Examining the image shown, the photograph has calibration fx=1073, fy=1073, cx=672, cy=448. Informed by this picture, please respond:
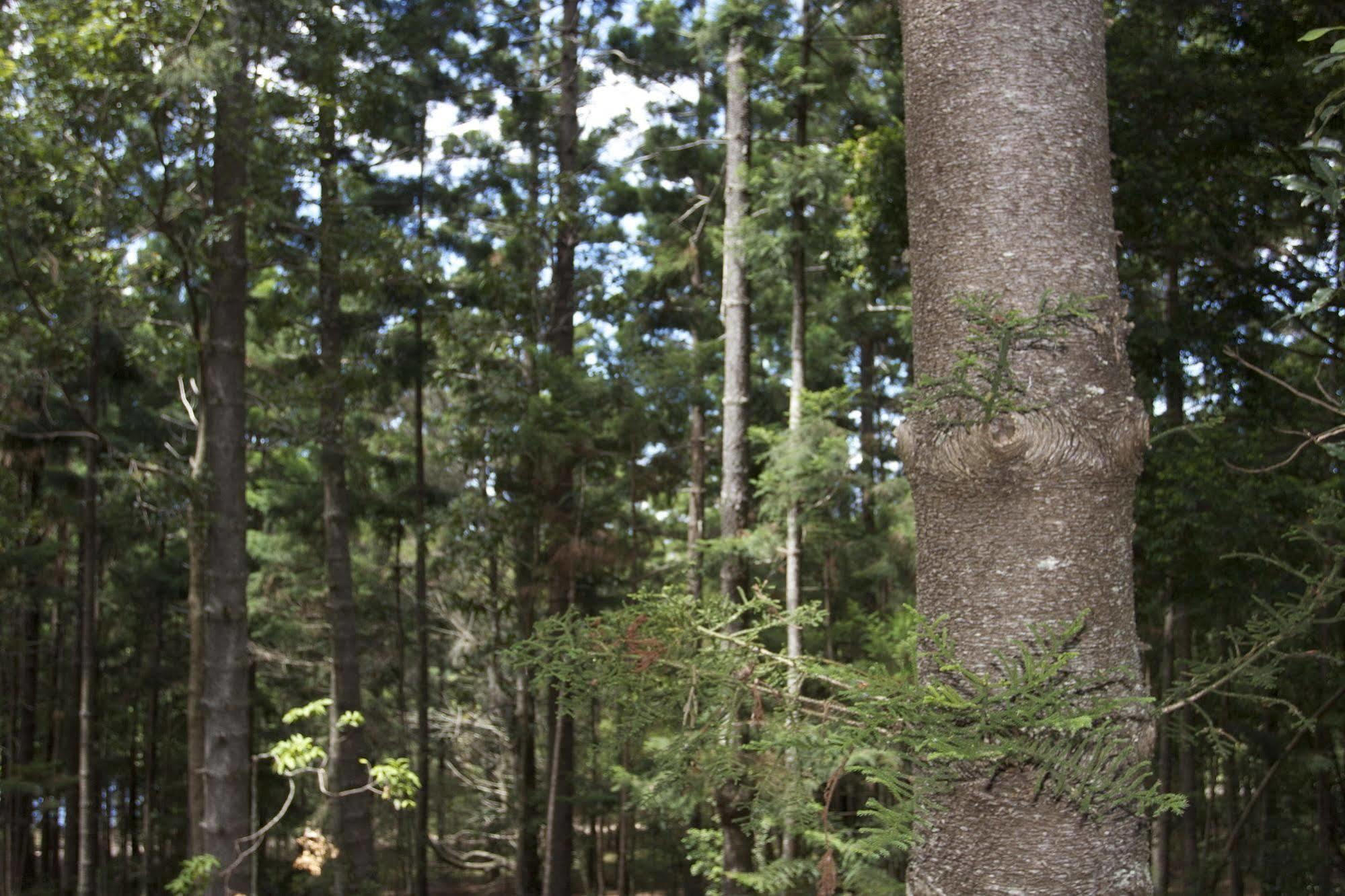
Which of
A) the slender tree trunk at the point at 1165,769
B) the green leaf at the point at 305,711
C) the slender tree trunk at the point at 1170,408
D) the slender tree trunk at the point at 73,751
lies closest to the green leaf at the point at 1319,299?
the slender tree trunk at the point at 1170,408

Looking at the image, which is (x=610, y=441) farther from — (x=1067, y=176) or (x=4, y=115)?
(x=1067, y=176)

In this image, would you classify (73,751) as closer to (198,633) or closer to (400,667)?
(400,667)

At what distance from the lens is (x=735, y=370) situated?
11102 mm

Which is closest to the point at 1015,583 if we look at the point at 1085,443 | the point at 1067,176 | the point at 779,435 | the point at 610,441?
the point at 1085,443

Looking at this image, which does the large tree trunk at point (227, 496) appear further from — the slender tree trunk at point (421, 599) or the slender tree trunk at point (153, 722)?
the slender tree trunk at point (153, 722)

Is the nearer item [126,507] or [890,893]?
[890,893]

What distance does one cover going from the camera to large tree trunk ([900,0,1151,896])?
1.81 metres

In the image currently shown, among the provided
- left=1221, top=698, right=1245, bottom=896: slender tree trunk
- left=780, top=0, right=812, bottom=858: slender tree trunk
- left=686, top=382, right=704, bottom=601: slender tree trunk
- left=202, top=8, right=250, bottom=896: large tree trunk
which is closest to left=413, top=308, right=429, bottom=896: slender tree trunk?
left=686, top=382, right=704, bottom=601: slender tree trunk

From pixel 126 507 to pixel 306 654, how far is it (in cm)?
1420

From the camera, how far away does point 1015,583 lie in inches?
73.0

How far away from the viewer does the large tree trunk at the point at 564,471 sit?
43.8 feet

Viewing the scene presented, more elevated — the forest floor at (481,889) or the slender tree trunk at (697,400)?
the slender tree trunk at (697,400)

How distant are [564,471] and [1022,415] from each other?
1180cm

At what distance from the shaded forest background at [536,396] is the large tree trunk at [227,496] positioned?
3.6 inches
